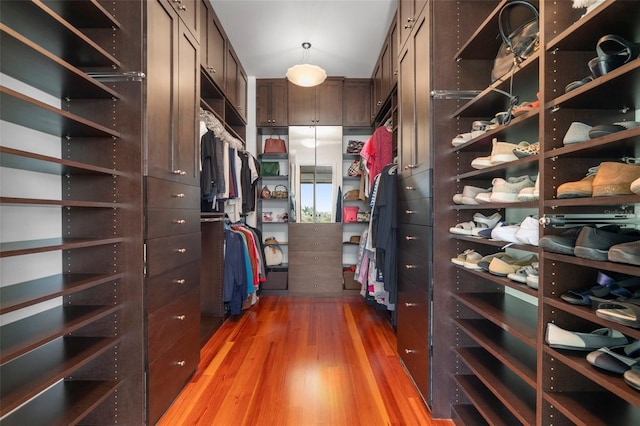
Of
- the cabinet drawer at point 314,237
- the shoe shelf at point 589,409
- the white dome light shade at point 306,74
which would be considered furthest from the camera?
the cabinet drawer at point 314,237

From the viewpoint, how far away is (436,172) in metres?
1.61

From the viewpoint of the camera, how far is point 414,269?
1874mm

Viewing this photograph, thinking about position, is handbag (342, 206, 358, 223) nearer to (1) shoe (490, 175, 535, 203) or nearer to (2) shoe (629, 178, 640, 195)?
(1) shoe (490, 175, 535, 203)

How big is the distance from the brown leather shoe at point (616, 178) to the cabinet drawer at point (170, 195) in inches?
67.2

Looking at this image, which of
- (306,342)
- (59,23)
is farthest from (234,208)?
(59,23)

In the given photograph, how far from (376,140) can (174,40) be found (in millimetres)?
1926

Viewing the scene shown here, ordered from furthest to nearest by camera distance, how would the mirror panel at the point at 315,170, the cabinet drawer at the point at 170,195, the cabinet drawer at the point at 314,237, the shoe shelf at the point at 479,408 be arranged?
the mirror panel at the point at 315,170
the cabinet drawer at the point at 314,237
the cabinet drawer at the point at 170,195
the shoe shelf at the point at 479,408

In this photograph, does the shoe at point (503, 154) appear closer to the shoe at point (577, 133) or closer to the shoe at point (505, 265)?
the shoe at point (577, 133)

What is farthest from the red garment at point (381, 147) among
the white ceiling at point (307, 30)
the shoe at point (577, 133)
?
the shoe at point (577, 133)

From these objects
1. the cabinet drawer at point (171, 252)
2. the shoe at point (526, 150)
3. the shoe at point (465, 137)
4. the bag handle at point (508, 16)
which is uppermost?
the bag handle at point (508, 16)

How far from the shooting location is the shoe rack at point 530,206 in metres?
0.80

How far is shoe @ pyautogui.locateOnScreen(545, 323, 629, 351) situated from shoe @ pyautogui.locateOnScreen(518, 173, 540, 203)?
0.41 metres

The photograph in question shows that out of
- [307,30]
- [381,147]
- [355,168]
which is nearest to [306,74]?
[307,30]

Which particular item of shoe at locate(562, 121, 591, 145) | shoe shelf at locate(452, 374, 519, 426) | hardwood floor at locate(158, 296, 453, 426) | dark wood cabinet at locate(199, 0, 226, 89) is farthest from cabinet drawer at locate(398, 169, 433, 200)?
dark wood cabinet at locate(199, 0, 226, 89)
